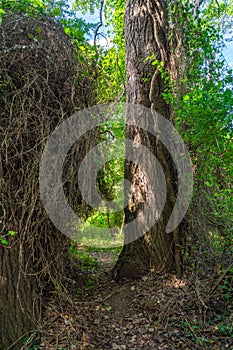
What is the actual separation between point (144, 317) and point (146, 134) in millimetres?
2277

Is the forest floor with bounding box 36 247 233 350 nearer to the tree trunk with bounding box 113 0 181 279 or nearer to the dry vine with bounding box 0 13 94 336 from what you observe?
the tree trunk with bounding box 113 0 181 279

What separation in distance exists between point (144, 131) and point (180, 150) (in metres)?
0.58

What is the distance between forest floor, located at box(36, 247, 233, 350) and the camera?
9.86 ft

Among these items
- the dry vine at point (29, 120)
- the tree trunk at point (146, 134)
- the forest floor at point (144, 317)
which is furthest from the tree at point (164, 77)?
the dry vine at point (29, 120)

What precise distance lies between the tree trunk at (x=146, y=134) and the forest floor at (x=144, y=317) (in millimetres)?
248

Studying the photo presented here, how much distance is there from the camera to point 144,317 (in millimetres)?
3438

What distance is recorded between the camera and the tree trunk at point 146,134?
13.0 ft

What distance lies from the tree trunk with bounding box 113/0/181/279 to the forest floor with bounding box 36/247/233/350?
0.25 m

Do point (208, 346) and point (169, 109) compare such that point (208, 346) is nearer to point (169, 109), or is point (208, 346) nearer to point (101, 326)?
point (101, 326)

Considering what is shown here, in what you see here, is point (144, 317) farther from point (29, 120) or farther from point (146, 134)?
point (29, 120)

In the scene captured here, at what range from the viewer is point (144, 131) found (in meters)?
4.12

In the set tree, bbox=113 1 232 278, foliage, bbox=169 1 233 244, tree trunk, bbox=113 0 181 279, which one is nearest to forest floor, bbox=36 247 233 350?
tree trunk, bbox=113 0 181 279

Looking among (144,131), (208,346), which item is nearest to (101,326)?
(208,346)

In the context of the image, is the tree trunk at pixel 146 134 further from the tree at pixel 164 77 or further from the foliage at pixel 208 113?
the foliage at pixel 208 113
